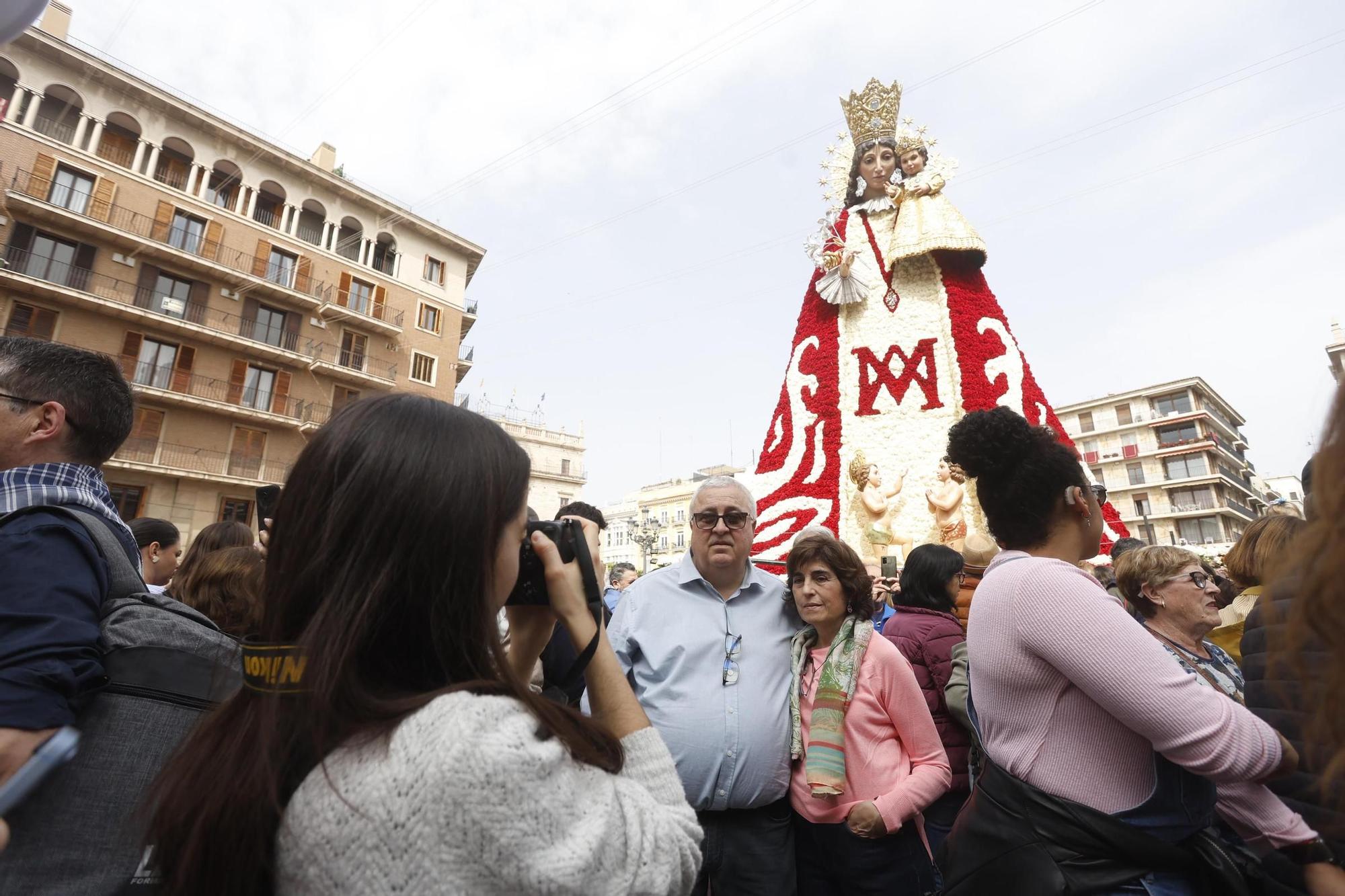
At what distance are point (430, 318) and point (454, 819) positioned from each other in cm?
2335

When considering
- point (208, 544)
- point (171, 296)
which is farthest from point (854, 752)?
point (171, 296)

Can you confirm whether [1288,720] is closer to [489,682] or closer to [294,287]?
[489,682]

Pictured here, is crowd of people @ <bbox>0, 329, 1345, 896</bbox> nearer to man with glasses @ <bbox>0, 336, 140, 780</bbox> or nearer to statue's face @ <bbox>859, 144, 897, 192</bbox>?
man with glasses @ <bbox>0, 336, 140, 780</bbox>

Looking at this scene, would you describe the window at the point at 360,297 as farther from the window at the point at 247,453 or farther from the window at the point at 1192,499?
the window at the point at 1192,499

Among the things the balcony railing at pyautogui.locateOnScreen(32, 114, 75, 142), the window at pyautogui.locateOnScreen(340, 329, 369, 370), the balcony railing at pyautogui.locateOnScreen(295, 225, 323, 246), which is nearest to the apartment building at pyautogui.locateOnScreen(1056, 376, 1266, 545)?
the window at pyautogui.locateOnScreen(340, 329, 369, 370)

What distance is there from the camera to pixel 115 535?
152cm

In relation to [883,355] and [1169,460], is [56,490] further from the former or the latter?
[1169,460]

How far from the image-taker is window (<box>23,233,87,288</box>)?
15445 mm

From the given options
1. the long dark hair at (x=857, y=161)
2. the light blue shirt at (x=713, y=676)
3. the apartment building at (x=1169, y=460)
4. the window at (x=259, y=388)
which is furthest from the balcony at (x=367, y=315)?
the apartment building at (x=1169, y=460)

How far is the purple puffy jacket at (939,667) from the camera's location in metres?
2.68

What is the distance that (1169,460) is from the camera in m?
40.1

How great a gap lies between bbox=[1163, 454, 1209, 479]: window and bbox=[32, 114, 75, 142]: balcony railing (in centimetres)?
5042

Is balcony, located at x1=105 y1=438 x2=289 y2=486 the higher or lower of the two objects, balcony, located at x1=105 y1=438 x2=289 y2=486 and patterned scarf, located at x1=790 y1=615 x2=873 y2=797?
the higher

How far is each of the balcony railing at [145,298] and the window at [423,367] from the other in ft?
10.9
